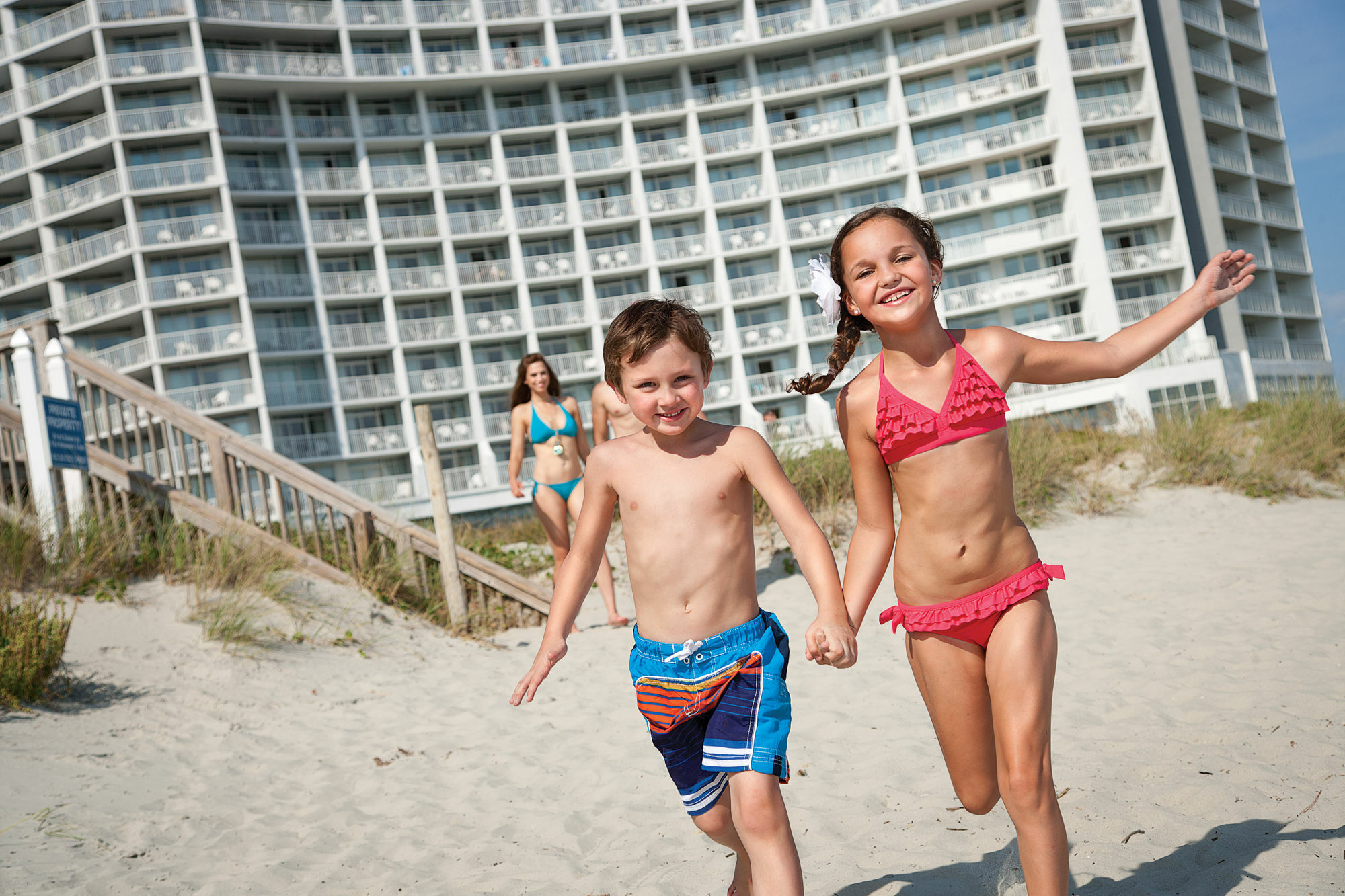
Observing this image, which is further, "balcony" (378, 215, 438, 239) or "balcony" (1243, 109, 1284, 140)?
"balcony" (1243, 109, 1284, 140)

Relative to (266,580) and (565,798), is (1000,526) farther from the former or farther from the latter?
(266,580)

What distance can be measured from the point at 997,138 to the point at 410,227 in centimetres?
2598

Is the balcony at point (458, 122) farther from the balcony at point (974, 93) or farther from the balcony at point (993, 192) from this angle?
the balcony at point (993, 192)

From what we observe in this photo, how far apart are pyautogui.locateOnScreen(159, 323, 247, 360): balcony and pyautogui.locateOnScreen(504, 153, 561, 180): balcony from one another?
1338cm

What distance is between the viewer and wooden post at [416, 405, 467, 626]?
820cm

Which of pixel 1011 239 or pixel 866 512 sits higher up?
pixel 1011 239

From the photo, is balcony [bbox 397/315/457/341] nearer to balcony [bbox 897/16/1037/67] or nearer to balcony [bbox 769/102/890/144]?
balcony [bbox 769/102/890/144]

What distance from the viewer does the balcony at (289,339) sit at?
130 ft

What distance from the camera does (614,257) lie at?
42.8 metres

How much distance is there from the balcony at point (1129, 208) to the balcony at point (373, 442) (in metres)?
31.3

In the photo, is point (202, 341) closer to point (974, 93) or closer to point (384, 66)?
point (384, 66)

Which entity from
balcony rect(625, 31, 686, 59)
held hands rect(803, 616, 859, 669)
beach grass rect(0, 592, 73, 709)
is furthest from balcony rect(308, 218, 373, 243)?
held hands rect(803, 616, 859, 669)

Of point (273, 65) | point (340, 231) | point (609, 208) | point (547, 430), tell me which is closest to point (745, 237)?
point (609, 208)

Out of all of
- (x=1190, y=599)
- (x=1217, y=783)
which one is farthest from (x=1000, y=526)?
(x=1190, y=599)
